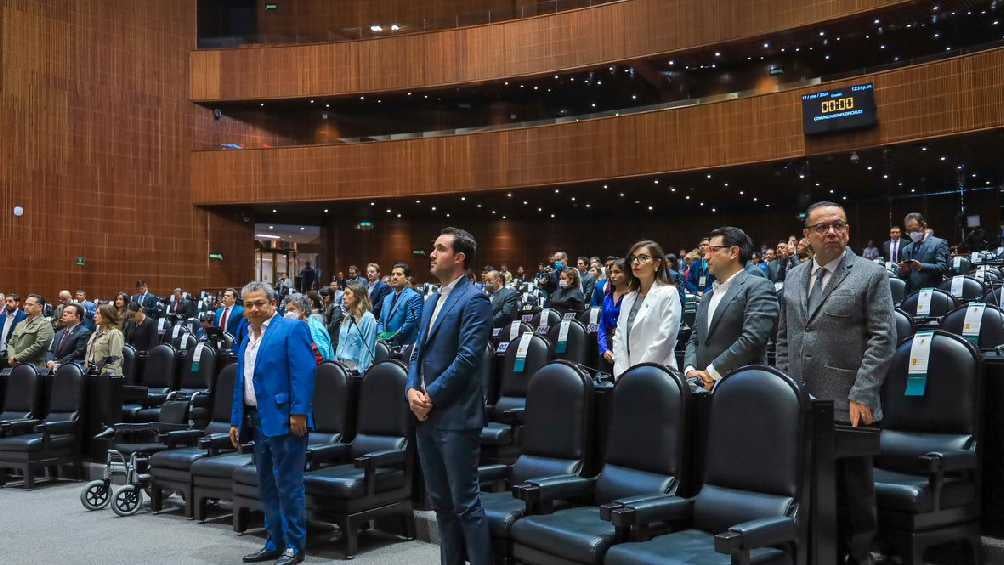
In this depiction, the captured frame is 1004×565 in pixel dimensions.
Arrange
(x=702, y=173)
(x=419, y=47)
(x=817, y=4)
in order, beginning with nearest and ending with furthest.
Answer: (x=817, y=4) < (x=702, y=173) < (x=419, y=47)

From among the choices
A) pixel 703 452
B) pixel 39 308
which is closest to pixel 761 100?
pixel 39 308

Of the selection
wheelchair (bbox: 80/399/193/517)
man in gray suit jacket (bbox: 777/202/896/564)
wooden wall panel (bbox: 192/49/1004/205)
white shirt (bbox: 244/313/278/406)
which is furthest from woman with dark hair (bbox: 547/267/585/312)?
wooden wall panel (bbox: 192/49/1004/205)

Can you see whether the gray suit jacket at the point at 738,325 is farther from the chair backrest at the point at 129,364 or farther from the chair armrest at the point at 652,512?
the chair backrest at the point at 129,364

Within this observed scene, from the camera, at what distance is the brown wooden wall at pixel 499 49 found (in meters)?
15.0

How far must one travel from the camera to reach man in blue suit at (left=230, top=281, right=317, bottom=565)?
411cm

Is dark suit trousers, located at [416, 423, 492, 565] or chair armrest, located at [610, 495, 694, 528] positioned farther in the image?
dark suit trousers, located at [416, 423, 492, 565]

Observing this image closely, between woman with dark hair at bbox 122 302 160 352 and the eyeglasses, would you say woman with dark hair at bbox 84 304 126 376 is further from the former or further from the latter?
the eyeglasses

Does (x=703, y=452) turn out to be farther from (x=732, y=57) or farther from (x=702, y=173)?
(x=732, y=57)

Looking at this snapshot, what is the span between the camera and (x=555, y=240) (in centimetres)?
2222

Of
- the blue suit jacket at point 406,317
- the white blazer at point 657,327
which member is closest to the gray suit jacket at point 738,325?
the white blazer at point 657,327

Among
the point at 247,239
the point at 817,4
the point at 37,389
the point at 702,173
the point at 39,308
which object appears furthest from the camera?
the point at 247,239

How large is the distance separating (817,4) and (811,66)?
10.2 feet

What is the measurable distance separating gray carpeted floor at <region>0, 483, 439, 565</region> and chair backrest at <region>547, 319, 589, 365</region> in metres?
2.04

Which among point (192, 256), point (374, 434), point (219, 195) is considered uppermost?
point (219, 195)
